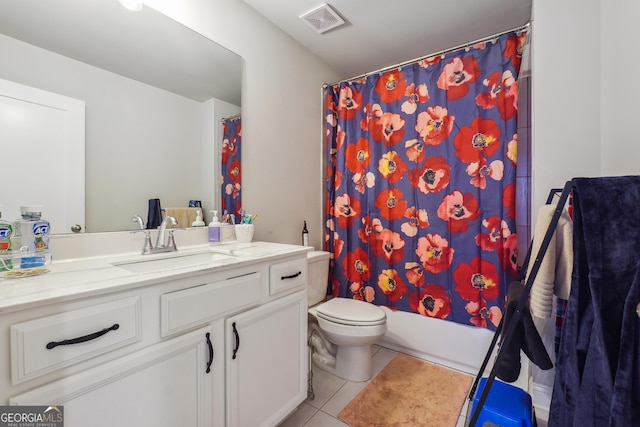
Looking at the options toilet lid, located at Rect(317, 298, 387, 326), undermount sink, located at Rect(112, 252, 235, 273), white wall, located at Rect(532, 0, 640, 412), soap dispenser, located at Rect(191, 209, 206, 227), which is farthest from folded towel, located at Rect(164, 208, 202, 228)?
white wall, located at Rect(532, 0, 640, 412)

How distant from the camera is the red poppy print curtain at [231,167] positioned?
171 centimetres

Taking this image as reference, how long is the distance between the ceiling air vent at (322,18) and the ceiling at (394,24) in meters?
0.02

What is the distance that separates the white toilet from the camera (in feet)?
5.46

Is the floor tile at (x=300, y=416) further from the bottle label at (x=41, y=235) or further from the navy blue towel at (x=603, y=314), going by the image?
the bottle label at (x=41, y=235)

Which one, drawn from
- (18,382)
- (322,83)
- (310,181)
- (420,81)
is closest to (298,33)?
(322,83)

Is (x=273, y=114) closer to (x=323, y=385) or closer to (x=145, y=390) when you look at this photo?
(x=145, y=390)

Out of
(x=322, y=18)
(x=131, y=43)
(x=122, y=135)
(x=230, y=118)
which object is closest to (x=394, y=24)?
(x=322, y=18)

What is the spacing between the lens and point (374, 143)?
84.0 inches

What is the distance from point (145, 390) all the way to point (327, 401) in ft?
3.66

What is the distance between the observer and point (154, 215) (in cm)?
138

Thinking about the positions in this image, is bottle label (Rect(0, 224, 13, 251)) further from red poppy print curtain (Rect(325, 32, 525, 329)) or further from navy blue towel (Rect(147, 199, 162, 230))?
red poppy print curtain (Rect(325, 32, 525, 329))

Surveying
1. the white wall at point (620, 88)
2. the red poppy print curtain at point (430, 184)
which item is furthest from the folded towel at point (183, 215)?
the white wall at point (620, 88)

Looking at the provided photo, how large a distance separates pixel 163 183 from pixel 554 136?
195 cm

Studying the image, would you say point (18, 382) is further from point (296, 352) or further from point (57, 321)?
point (296, 352)
